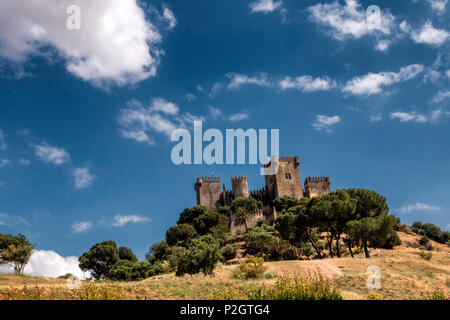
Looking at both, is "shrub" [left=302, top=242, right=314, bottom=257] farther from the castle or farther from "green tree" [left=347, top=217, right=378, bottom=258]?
the castle

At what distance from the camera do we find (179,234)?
229ft

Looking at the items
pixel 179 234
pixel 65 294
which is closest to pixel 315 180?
pixel 179 234

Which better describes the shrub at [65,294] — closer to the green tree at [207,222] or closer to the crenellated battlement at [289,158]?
the green tree at [207,222]

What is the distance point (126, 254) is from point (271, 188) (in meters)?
34.8

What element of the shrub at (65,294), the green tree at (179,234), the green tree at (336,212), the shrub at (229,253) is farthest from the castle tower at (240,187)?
the shrub at (65,294)

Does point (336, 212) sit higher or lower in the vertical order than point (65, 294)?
higher

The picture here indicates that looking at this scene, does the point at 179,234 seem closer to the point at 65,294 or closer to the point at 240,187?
the point at 240,187

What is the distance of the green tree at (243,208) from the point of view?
7400 centimetres

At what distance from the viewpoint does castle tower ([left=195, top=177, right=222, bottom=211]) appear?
84.9m

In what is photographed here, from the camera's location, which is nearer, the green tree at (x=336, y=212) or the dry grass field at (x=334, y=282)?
the dry grass field at (x=334, y=282)

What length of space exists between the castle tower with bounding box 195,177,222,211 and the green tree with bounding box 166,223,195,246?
13602 mm

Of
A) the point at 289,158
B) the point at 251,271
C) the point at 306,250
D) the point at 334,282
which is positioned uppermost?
the point at 289,158
